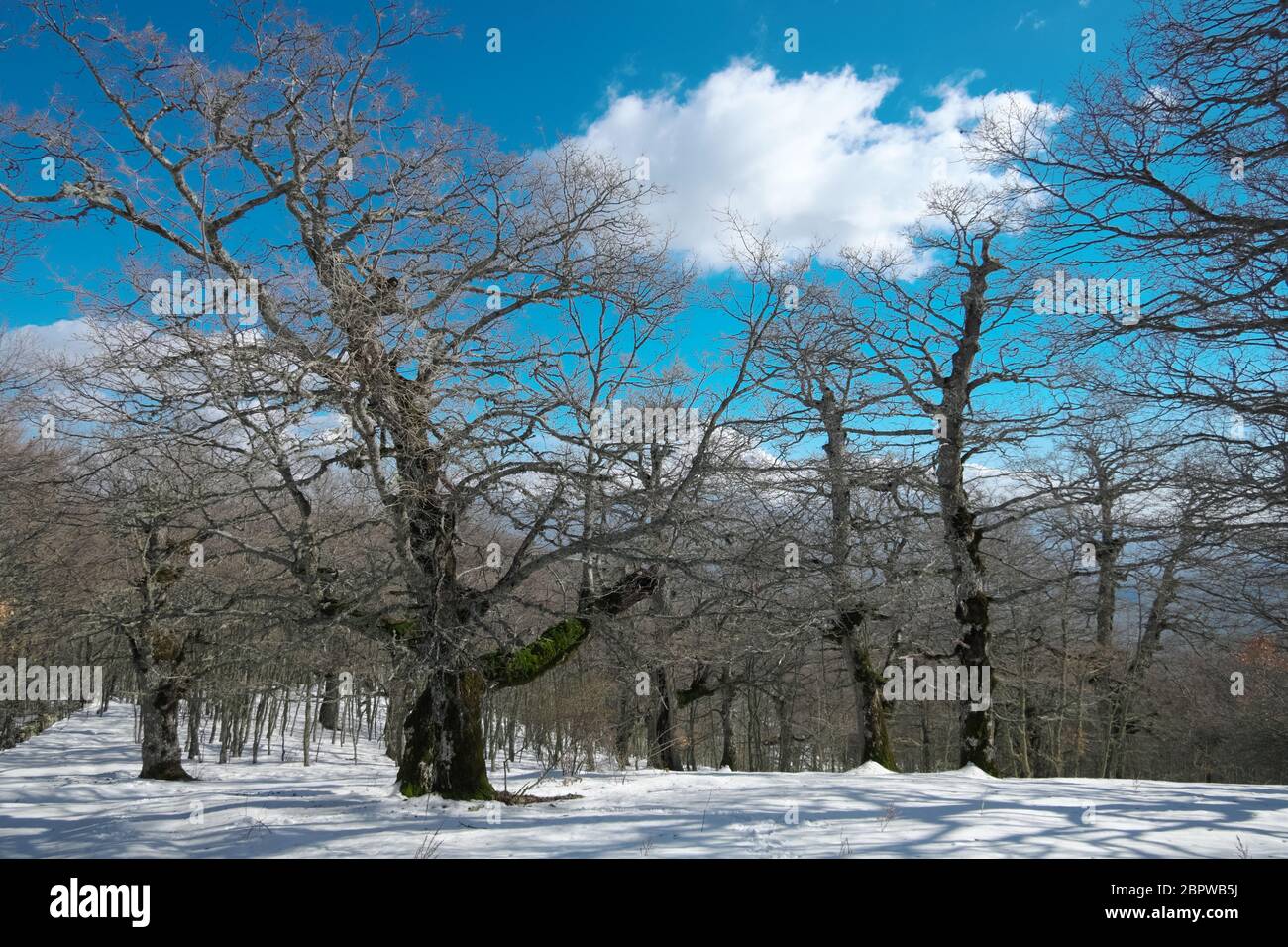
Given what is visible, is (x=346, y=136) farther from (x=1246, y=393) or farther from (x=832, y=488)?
(x=1246, y=393)

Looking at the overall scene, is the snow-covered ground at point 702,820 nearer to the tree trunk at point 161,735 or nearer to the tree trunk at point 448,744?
the tree trunk at point 448,744

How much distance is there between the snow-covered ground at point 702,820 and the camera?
5719 millimetres

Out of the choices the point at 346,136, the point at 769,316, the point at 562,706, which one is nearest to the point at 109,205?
the point at 346,136

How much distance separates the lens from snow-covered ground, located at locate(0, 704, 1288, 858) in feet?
18.8

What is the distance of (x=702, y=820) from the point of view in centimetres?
686

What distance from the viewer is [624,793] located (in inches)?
361

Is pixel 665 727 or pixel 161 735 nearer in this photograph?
pixel 161 735

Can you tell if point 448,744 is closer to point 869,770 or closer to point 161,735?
point 869,770

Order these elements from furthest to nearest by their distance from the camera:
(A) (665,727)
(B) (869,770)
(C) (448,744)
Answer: (A) (665,727) < (B) (869,770) < (C) (448,744)

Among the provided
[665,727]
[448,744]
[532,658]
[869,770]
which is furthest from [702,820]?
[665,727]

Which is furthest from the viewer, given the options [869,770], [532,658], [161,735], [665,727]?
[665,727]

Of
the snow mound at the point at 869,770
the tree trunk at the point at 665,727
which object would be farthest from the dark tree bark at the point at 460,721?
the tree trunk at the point at 665,727

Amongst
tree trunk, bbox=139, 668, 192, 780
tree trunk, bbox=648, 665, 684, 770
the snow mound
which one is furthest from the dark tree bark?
tree trunk, bbox=648, 665, 684, 770
